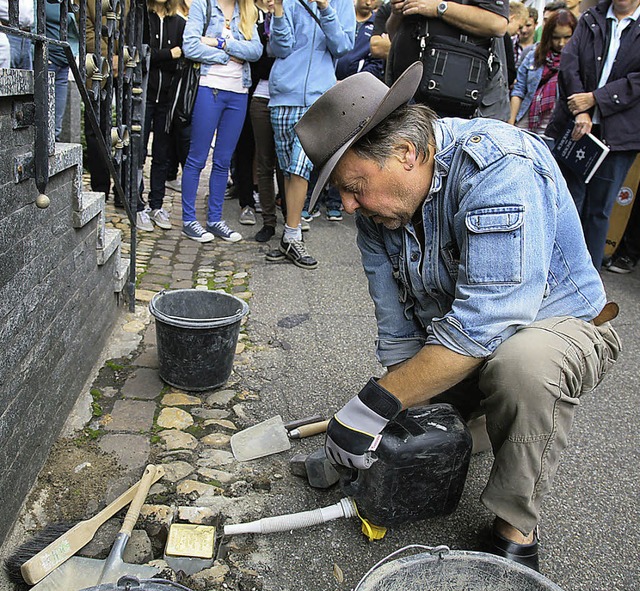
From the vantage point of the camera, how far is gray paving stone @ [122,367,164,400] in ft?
9.61

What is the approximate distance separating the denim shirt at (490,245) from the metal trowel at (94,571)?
3.72ft

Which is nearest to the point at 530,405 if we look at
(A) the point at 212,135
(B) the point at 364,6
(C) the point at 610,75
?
(C) the point at 610,75

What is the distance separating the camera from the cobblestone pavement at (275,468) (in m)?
2.09

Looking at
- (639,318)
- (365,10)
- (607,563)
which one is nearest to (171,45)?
(365,10)

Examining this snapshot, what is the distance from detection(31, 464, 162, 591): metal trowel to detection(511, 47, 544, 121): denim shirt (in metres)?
5.18

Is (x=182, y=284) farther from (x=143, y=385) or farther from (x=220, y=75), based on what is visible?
(x=220, y=75)

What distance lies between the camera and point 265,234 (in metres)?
5.41

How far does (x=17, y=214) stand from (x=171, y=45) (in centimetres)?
376

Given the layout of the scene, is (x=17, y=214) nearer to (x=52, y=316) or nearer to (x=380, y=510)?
(x=52, y=316)

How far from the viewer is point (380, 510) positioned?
A: 2035 mm

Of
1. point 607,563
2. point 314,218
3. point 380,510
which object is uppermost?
point 380,510

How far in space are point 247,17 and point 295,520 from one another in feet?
13.2

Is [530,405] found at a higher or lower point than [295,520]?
higher

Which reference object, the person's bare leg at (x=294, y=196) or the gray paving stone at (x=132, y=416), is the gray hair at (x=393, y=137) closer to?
the gray paving stone at (x=132, y=416)
